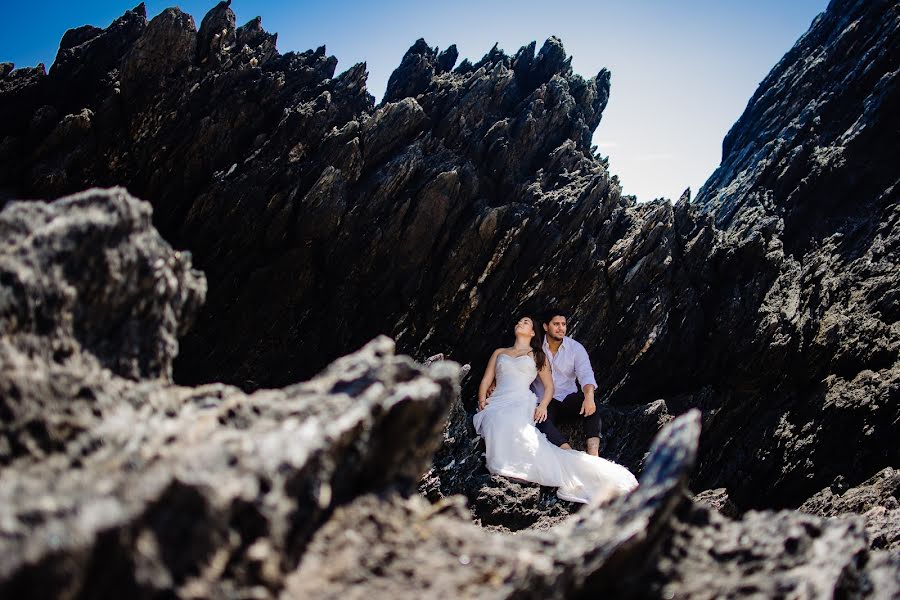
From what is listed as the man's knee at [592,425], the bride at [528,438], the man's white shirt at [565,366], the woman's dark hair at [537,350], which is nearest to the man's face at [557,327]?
the man's white shirt at [565,366]

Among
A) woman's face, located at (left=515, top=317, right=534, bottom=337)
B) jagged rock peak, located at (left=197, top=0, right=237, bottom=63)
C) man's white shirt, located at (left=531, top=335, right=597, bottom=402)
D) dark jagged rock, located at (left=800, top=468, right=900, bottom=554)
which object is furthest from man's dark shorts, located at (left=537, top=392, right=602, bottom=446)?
jagged rock peak, located at (left=197, top=0, right=237, bottom=63)

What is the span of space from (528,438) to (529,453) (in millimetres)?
410

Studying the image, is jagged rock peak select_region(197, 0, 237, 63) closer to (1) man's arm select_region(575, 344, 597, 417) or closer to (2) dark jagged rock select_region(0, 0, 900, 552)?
(2) dark jagged rock select_region(0, 0, 900, 552)

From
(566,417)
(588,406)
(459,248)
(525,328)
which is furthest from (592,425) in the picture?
(459,248)

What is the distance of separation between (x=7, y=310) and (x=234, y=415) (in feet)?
8.07

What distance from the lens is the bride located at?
1377 cm

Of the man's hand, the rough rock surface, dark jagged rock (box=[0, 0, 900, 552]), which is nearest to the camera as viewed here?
the rough rock surface

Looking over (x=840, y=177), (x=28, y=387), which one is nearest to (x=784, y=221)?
(x=840, y=177)

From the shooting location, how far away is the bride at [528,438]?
13.8 m

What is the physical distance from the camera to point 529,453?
560 inches

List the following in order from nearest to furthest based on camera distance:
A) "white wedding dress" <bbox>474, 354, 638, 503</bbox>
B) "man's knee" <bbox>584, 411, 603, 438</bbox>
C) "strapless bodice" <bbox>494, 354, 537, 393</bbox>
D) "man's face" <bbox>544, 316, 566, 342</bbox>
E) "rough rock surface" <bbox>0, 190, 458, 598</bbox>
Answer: "rough rock surface" <bbox>0, 190, 458, 598</bbox> → "white wedding dress" <bbox>474, 354, 638, 503</bbox> → "strapless bodice" <bbox>494, 354, 537, 393</bbox> → "man's knee" <bbox>584, 411, 603, 438</bbox> → "man's face" <bbox>544, 316, 566, 342</bbox>

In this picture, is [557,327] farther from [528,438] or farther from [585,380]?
[528,438]

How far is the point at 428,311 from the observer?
19609 millimetres

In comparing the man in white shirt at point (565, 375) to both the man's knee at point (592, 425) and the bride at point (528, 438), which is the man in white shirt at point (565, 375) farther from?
the bride at point (528, 438)
